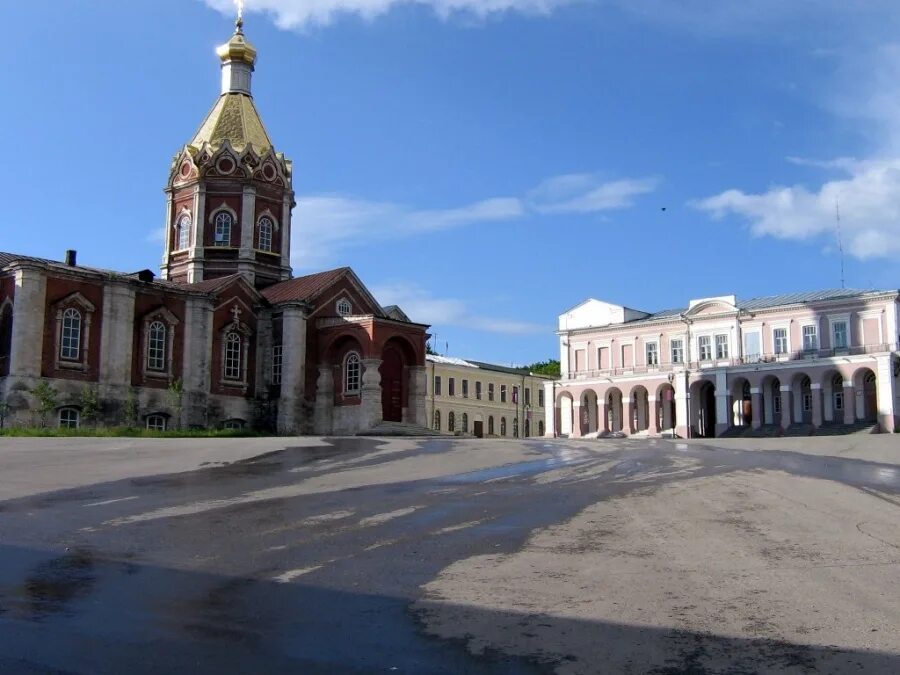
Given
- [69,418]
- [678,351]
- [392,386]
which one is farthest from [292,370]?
[678,351]

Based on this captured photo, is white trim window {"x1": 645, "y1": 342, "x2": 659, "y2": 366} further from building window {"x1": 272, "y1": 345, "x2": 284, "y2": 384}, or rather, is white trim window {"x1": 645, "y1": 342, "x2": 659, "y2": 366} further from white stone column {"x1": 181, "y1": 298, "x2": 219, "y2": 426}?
white stone column {"x1": 181, "y1": 298, "x2": 219, "y2": 426}

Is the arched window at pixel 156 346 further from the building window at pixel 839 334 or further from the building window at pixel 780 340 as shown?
the building window at pixel 839 334

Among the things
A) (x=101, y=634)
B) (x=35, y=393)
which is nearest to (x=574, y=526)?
(x=101, y=634)

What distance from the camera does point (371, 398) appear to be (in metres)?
44.4

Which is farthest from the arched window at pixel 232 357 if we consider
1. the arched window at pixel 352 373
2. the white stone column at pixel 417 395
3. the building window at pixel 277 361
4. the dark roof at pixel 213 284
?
the white stone column at pixel 417 395

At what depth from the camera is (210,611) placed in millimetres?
7355

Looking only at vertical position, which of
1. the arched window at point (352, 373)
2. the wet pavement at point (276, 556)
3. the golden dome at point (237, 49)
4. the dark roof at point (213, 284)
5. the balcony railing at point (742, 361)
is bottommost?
the wet pavement at point (276, 556)

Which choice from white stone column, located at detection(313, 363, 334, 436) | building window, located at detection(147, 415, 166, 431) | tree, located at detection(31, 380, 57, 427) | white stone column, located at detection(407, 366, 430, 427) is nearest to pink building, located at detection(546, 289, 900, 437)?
white stone column, located at detection(407, 366, 430, 427)

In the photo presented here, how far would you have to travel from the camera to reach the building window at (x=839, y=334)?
61.7 metres

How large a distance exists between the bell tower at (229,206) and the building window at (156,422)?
30.1 ft

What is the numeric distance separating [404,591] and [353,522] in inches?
150

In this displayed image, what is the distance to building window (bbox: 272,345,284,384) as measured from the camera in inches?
1821

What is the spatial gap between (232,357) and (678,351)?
120 ft

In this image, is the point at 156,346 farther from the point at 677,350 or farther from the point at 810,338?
the point at 810,338
